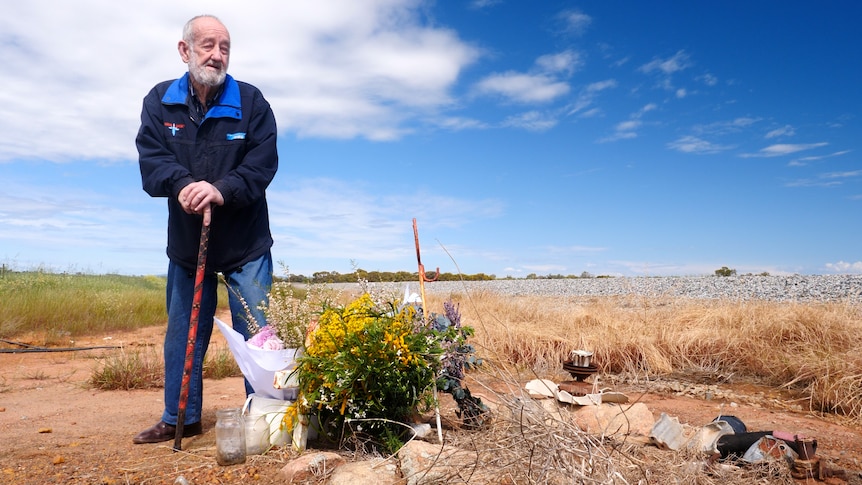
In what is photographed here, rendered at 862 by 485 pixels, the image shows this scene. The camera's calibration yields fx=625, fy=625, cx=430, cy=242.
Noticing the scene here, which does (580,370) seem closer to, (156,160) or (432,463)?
(432,463)

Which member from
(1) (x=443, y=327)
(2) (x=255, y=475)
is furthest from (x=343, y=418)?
(1) (x=443, y=327)

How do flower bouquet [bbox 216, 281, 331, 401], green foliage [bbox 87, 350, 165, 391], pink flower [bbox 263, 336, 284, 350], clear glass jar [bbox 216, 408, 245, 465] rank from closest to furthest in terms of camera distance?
clear glass jar [bbox 216, 408, 245, 465]
flower bouquet [bbox 216, 281, 331, 401]
pink flower [bbox 263, 336, 284, 350]
green foliage [bbox 87, 350, 165, 391]

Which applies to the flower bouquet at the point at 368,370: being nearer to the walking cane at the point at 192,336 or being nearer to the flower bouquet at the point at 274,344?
the flower bouquet at the point at 274,344

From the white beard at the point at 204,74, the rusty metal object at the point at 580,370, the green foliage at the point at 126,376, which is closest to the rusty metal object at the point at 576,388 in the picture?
the rusty metal object at the point at 580,370

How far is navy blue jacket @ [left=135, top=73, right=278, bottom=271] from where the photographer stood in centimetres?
361

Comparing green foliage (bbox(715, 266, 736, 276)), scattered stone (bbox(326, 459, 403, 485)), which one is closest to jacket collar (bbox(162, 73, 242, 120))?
scattered stone (bbox(326, 459, 403, 485))

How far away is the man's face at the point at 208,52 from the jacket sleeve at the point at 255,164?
0.86 ft

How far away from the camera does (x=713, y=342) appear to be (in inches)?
262

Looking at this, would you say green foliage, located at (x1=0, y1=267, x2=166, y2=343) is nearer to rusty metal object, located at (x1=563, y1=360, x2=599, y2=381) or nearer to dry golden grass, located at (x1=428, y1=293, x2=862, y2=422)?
dry golden grass, located at (x1=428, y1=293, x2=862, y2=422)

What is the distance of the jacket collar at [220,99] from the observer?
12.0 feet

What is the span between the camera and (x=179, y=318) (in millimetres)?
3758

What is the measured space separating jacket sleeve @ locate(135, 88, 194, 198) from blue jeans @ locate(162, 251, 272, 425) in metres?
0.54

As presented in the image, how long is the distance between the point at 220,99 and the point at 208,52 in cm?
27

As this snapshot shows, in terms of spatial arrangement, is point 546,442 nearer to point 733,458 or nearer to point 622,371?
point 733,458
